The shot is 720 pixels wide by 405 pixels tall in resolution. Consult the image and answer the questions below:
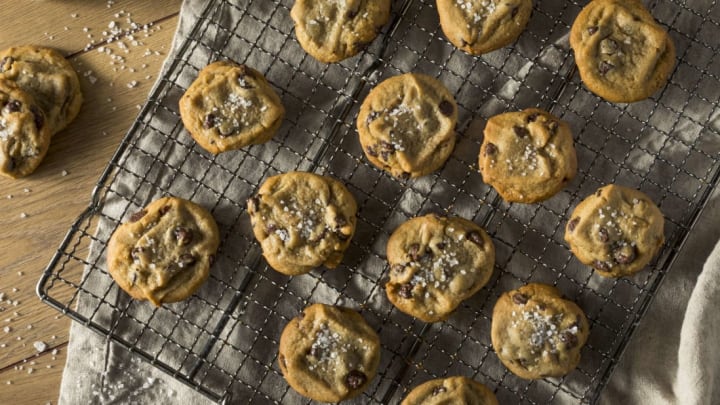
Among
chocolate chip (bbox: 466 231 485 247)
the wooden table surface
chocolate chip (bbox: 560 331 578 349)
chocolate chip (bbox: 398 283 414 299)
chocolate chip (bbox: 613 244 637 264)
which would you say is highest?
chocolate chip (bbox: 613 244 637 264)

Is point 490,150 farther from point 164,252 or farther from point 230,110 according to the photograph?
point 164,252

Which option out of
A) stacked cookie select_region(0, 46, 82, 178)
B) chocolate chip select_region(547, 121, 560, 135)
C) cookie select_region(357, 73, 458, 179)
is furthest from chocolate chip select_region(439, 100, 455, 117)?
stacked cookie select_region(0, 46, 82, 178)

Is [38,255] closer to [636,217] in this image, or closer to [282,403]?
[282,403]

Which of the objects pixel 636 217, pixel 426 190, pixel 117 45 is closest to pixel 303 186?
pixel 426 190

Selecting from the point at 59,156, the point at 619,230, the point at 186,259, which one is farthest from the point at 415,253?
the point at 59,156

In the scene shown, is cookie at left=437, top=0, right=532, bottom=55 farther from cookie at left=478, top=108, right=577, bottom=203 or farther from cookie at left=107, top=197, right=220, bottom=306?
cookie at left=107, top=197, right=220, bottom=306

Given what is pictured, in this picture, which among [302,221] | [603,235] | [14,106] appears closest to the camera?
[603,235]

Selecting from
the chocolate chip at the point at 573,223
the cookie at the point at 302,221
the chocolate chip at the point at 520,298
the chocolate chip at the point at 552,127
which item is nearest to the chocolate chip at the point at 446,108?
the chocolate chip at the point at 552,127
